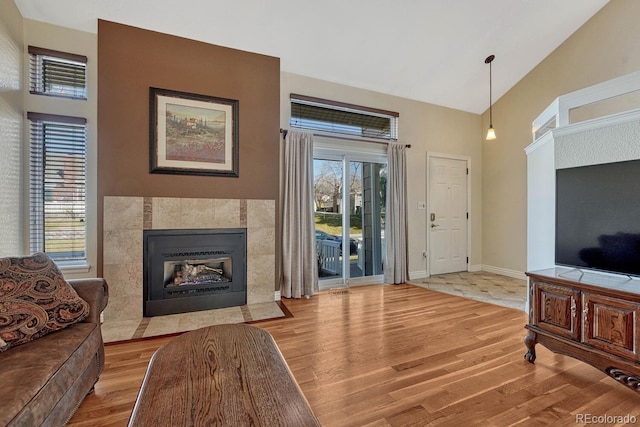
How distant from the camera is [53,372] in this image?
1176 mm

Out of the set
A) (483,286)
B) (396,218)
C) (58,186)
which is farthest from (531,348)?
(58,186)

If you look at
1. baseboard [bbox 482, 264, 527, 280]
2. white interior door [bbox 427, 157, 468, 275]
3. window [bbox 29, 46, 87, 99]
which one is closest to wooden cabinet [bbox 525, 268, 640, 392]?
white interior door [bbox 427, 157, 468, 275]

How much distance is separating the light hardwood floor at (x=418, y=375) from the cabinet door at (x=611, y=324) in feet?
0.98

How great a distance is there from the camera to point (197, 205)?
3.12 m

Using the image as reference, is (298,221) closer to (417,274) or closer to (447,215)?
(417,274)

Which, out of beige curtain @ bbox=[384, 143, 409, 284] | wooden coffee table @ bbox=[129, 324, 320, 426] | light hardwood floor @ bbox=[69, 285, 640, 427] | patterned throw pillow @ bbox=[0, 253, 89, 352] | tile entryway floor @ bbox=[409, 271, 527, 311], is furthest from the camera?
beige curtain @ bbox=[384, 143, 409, 284]

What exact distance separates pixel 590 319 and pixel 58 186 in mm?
4792

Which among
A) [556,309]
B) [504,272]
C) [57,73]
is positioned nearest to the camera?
[556,309]

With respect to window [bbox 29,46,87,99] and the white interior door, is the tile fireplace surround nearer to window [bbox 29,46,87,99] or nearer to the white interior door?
window [bbox 29,46,87,99]

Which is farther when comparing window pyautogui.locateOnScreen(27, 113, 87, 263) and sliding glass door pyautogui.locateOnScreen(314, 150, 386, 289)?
sliding glass door pyautogui.locateOnScreen(314, 150, 386, 289)

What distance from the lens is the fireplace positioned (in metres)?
2.95

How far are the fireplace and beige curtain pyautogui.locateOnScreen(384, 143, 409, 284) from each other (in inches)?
88.5

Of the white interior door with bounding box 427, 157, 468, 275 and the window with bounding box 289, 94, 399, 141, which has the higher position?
the window with bounding box 289, 94, 399, 141

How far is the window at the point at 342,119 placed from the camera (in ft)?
12.5
